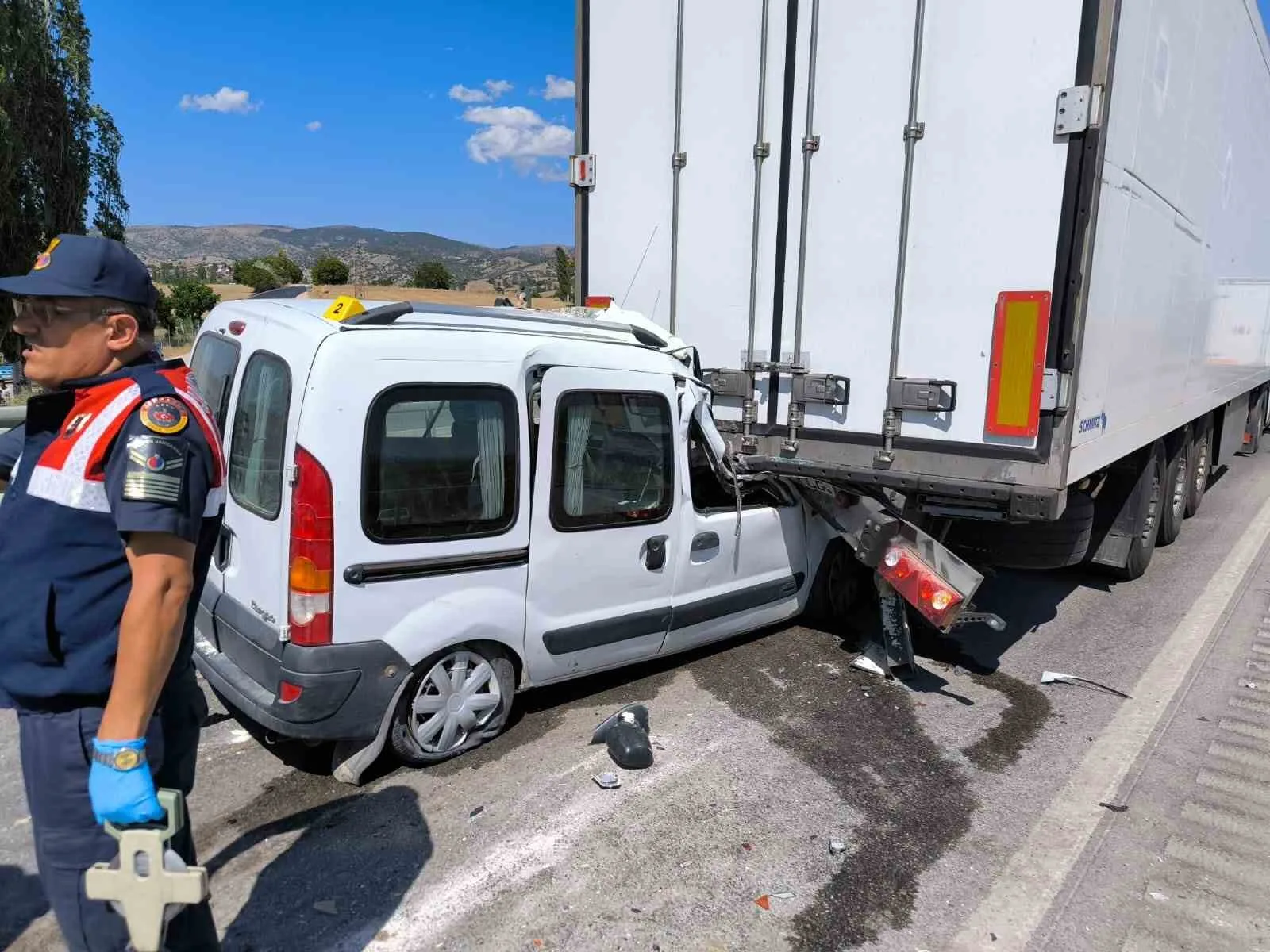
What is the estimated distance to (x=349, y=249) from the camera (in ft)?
508

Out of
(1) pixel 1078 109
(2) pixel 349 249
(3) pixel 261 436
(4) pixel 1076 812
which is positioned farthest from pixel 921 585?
(2) pixel 349 249

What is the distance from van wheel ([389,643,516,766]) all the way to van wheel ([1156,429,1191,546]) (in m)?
6.32

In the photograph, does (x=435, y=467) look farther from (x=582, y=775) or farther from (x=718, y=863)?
(x=718, y=863)

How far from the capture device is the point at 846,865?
3059 mm

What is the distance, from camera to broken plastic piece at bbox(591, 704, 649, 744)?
3869 mm

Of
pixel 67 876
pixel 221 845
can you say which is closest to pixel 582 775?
pixel 221 845

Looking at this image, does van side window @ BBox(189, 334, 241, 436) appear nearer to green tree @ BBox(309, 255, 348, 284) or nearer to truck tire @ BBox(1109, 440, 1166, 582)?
truck tire @ BBox(1109, 440, 1166, 582)

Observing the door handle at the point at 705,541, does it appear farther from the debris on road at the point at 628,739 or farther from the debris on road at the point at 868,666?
the debris on road at the point at 868,666

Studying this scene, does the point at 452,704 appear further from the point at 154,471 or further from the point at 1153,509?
the point at 1153,509

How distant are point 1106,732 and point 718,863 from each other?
2.32 m

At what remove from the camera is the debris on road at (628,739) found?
3674 mm

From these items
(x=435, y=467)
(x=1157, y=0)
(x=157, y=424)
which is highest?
(x=1157, y=0)

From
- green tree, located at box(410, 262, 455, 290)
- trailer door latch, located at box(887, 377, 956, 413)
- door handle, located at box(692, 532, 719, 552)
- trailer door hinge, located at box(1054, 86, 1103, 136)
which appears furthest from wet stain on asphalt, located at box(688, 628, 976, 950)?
green tree, located at box(410, 262, 455, 290)

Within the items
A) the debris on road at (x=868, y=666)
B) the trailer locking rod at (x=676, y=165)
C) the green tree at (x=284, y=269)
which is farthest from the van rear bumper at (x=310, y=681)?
the green tree at (x=284, y=269)
